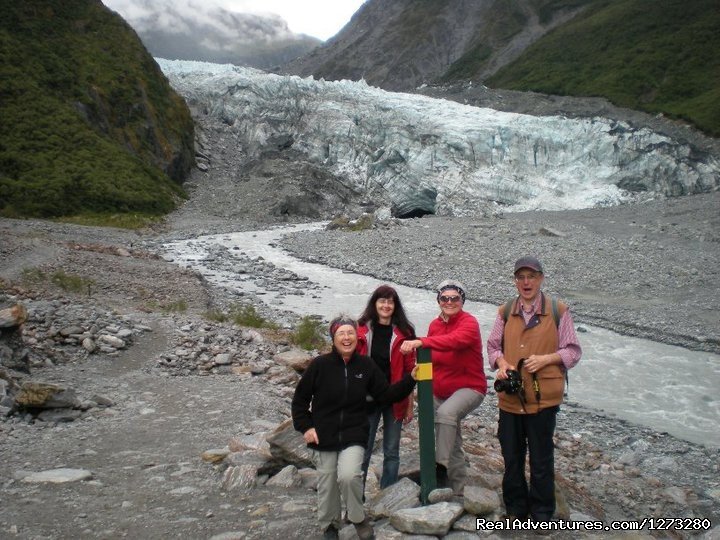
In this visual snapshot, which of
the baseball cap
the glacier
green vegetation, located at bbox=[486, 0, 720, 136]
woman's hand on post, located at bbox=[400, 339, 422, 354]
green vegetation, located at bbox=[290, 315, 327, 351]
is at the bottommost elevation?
green vegetation, located at bbox=[290, 315, 327, 351]

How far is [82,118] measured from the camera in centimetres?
3806

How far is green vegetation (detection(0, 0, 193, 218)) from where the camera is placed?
101 feet

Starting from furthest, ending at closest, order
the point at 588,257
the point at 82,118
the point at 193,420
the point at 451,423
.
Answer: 1. the point at 82,118
2. the point at 588,257
3. the point at 193,420
4. the point at 451,423

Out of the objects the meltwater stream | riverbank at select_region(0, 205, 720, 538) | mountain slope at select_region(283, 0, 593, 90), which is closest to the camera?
riverbank at select_region(0, 205, 720, 538)

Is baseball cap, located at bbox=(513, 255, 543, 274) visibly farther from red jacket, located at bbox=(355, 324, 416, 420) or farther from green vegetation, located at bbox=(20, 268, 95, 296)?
green vegetation, located at bbox=(20, 268, 95, 296)

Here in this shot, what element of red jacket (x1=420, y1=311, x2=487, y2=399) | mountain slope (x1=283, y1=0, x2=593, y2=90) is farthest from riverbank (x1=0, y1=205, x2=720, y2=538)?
mountain slope (x1=283, y1=0, x2=593, y2=90)

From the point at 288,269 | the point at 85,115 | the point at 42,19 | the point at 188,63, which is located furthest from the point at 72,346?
the point at 188,63

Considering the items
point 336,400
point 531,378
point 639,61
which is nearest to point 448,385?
Result: point 531,378

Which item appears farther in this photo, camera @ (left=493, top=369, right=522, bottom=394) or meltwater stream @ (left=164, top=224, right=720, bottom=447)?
meltwater stream @ (left=164, top=224, right=720, bottom=447)

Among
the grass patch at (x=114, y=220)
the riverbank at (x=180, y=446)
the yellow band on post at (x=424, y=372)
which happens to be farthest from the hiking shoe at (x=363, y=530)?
the grass patch at (x=114, y=220)

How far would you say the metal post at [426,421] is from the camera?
3.58 metres

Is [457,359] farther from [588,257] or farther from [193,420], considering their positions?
[588,257]

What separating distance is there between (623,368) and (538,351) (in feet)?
26.5

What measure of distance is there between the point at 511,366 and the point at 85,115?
41880 millimetres
